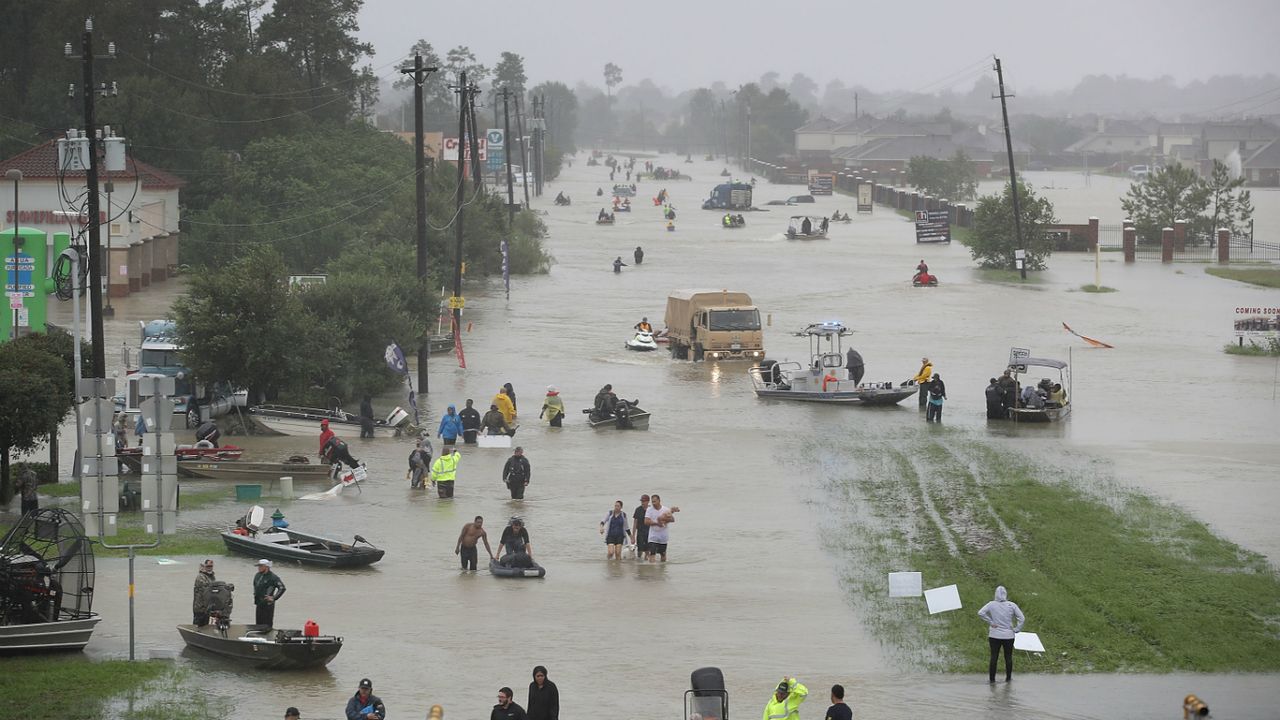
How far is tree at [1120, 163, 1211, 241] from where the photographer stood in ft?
302

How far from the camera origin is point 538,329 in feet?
198

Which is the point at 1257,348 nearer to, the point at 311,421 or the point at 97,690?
the point at 311,421

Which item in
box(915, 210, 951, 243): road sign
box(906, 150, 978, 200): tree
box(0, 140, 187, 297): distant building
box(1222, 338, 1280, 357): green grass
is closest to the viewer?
box(1222, 338, 1280, 357): green grass

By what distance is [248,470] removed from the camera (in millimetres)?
31734

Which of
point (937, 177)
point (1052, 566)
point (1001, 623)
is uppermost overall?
point (937, 177)

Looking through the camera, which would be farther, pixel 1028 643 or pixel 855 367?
pixel 855 367

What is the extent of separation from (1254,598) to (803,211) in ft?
384

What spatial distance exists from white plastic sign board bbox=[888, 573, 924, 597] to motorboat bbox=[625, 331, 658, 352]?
103 feet

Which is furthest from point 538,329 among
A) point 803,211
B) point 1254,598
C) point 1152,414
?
point 803,211

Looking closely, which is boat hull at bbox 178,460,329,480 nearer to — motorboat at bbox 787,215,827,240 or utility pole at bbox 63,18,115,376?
utility pole at bbox 63,18,115,376

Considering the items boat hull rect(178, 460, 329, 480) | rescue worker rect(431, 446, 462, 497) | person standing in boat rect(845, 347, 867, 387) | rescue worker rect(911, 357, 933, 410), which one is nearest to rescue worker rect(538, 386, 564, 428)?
person standing in boat rect(845, 347, 867, 387)

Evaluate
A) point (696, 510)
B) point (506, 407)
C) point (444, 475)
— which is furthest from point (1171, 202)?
point (444, 475)

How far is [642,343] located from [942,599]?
32.7 metres

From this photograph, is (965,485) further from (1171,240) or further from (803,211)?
(803,211)
